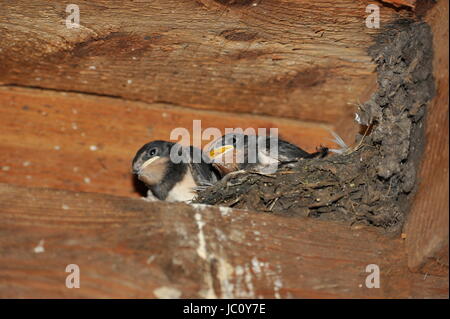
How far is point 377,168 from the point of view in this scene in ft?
8.73

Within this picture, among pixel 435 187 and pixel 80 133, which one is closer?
pixel 435 187

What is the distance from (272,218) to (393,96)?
2.53ft

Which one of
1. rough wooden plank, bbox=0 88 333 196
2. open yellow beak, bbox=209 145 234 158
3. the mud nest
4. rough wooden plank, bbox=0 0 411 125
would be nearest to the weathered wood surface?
the mud nest

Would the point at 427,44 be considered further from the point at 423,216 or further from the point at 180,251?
the point at 180,251

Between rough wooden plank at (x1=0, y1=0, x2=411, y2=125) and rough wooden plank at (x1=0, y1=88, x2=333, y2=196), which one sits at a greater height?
rough wooden plank at (x1=0, y1=0, x2=411, y2=125)

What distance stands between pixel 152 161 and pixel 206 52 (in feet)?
2.48

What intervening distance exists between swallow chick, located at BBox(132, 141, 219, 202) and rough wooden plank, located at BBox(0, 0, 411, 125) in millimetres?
322

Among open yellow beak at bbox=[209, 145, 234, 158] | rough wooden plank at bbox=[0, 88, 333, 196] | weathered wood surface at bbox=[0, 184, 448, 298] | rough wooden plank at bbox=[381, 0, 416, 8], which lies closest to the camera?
weathered wood surface at bbox=[0, 184, 448, 298]

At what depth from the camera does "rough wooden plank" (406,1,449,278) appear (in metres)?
2.14

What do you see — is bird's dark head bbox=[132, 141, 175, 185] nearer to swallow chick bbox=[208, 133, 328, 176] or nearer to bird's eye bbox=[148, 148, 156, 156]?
bird's eye bbox=[148, 148, 156, 156]

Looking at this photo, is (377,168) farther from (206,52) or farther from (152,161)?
(152,161)

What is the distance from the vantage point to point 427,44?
2488 millimetres

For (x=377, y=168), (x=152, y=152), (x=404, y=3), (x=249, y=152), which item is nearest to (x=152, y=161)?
(x=152, y=152)
